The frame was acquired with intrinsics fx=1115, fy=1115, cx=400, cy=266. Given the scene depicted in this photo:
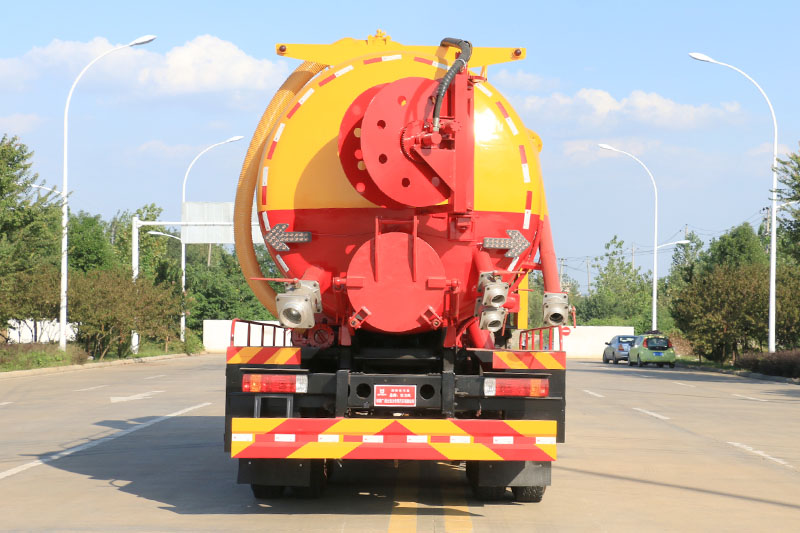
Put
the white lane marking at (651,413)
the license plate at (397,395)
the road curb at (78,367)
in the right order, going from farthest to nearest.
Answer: the road curb at (78,367) < the white lane marking at (651,413) < the license plate at (397,395)

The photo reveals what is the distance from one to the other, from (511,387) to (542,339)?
3.12ft

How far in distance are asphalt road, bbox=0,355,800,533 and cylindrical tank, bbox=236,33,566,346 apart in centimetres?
153

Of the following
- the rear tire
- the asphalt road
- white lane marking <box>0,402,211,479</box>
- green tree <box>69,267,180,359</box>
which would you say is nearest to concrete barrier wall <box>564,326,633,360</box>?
green tree <box>69,267,180,359</box>

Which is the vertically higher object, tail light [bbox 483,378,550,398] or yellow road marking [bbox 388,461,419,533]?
tail light [bbox 483,378,550,398]

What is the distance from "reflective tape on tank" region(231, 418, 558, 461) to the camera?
8469mm

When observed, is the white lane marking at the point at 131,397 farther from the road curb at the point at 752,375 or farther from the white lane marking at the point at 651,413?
the road curb at the point at 752,375

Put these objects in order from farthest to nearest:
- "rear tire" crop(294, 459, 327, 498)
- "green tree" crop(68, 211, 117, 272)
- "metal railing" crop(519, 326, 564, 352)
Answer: "green tree" crop(68, 211, 117, 272), "rear tire" crop(294, 459, 327, 498), "metal railing" crop(519, 326, 564, 352)

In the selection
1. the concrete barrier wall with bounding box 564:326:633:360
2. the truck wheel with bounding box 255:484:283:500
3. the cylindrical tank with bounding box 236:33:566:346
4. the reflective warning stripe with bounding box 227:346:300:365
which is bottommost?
the concrete barrier wall with bounding box 564:326:633:360

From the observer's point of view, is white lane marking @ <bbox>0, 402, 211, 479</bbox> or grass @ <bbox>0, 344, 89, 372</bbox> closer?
white lane marking @ <bbox>0, 402, 211, 479</bbox>

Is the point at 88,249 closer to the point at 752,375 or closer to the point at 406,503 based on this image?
the point at 752,375

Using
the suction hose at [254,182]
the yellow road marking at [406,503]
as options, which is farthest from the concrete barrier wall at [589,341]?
the suction hose at [254,182]

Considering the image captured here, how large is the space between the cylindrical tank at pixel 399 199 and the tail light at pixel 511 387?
478mm

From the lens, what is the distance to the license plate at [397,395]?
881 cm

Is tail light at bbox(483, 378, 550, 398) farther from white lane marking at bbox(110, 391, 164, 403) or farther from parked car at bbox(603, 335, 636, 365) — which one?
parked car at bbox(603, 335, 636, 365)
